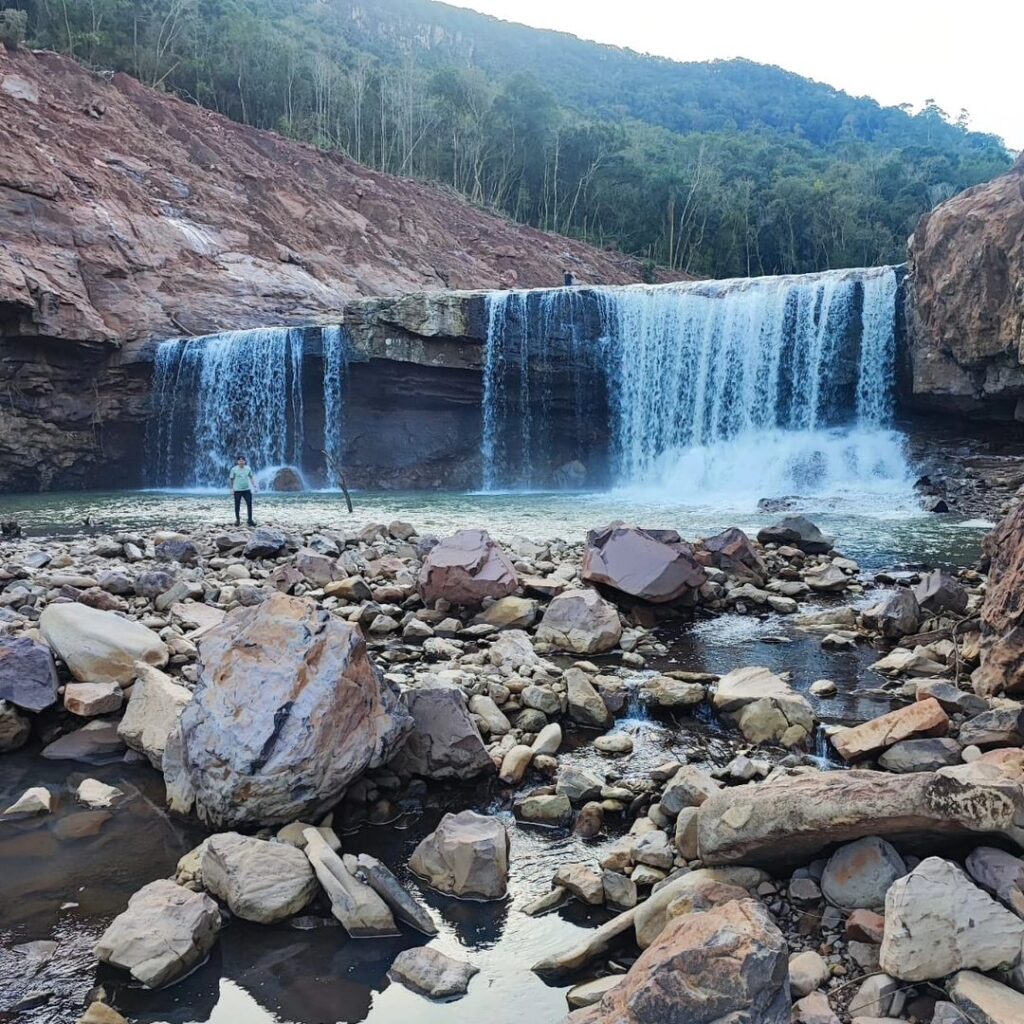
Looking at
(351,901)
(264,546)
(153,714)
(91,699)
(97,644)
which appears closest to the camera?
(351,901)

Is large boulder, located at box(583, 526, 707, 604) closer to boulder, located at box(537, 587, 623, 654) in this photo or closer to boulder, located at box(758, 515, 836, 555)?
boulder, located at box(537, 587, 623, 654)

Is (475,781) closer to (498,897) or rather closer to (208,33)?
(498,897)

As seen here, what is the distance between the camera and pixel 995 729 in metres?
3.84

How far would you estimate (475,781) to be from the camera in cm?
424

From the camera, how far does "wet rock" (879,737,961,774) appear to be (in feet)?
12.2

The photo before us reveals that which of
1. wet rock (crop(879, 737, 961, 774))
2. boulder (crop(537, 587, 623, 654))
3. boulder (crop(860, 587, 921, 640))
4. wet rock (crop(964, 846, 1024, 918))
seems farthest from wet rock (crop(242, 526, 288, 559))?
wet rock (crop(964, 846, 1024, 918))

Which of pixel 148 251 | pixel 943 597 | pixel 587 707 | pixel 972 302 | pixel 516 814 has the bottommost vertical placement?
pixel 516 814

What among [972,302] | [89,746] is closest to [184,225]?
[972,302]

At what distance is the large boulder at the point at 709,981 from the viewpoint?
7.00ft

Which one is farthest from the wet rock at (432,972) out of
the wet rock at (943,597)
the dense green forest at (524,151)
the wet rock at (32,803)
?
the dense green forest at (524,151)

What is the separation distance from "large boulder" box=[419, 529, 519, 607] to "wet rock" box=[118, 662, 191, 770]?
2800 mm

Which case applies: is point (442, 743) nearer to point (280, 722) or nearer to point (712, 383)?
point (280, 722)

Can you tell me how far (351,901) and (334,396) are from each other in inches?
876

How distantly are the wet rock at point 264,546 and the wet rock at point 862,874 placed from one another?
7.99 metres
